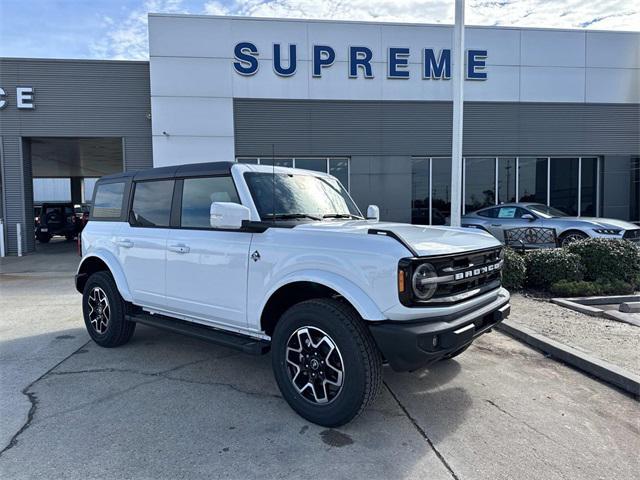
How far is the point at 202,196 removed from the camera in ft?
13.8

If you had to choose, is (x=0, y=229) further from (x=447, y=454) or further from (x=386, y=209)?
(x=447, y=454)

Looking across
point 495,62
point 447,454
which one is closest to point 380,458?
point 447,454

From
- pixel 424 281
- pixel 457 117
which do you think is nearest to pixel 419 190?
pixel 457 117

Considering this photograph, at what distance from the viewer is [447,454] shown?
2.84m

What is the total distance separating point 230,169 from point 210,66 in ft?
38.5

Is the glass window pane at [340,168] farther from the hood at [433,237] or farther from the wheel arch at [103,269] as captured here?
the hood at [433,237]

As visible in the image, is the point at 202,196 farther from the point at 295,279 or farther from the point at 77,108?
the point at 77,108

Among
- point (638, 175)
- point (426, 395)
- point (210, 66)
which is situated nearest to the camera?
point (426, 395)

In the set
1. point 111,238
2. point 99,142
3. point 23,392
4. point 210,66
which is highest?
point 210,66

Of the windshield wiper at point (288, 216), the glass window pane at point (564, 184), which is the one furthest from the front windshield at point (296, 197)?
the glass window pane at point (564, 184)

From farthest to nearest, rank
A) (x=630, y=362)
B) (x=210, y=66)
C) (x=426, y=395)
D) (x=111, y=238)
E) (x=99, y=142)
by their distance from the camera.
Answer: (x=99, y=142) < (x=210, y=66) < (x=111, y=238) < (x=630, y=362) < (x=426, y=395)

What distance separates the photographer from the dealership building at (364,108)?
14336mm

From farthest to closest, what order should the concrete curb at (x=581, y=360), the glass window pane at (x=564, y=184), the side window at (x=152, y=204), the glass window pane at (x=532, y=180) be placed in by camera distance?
1. the glass window pane at (x=564, y=184)
2. the glass window pane at (x=532, y=180)
3. the side window at (x=152, y=204)
4. the concrete curb at (x=581, y=360)

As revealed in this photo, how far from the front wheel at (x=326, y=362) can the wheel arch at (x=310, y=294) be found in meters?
0.13
